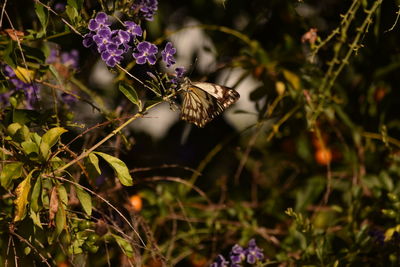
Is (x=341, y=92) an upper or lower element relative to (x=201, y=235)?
upper

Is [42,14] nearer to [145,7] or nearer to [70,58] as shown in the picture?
[145,7]

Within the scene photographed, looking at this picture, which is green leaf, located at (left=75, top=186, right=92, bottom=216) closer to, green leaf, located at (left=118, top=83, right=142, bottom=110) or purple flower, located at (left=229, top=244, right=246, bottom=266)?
green leaf, located at (left=118, top=83, right=142, bottom=110)

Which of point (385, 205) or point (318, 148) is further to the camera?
point (318, 148)

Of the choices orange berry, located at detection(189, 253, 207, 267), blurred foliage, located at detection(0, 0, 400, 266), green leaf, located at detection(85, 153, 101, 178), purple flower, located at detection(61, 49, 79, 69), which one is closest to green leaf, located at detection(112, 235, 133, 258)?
blurred foliage, located at detection(0, 0, 400, 266)

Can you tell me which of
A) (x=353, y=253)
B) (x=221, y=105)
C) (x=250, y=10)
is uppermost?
(x=250, y=10)

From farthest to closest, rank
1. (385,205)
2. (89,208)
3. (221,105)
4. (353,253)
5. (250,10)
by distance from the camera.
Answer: (250,10)
(385,205)
(353,253)
(221,105)
(89,208)

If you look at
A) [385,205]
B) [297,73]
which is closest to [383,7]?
[297,73]

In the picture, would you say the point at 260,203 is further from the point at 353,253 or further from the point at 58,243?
the point at 58,243

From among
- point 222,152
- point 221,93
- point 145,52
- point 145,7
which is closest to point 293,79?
point 221,93
